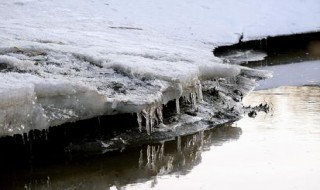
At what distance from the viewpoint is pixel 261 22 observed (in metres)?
12.4

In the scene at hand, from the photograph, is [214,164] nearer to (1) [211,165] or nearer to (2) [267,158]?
(1) [211,165]

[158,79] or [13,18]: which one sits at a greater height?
[13,18]

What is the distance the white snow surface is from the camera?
4992mm

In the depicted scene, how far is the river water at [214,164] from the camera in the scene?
4480 mm

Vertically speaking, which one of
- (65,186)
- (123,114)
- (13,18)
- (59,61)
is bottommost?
(65,186)

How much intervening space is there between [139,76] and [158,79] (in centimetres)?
21

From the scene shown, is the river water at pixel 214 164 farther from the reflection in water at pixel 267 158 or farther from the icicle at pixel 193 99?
the icicle at pixel 193 99

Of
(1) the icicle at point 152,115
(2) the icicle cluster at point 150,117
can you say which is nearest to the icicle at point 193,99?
(2) the icicle cluster at point 150,117

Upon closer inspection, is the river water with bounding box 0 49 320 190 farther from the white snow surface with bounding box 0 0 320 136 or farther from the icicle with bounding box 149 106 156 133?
the white snow surface with bounding box 0 0 320 136

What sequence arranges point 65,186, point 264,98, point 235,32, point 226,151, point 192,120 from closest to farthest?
point 65,186, point 226,151, point 192,120, point 264,98, point 235,32

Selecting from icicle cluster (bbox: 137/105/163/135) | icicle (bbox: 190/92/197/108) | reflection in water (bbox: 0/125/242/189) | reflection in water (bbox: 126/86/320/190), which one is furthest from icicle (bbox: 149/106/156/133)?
icicle (bbox: 190/92/197/108)

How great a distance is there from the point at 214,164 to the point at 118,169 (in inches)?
31.7

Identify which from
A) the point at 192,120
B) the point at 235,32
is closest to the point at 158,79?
the point at 192,120

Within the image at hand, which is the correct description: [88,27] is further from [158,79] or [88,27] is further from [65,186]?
[65,186]
